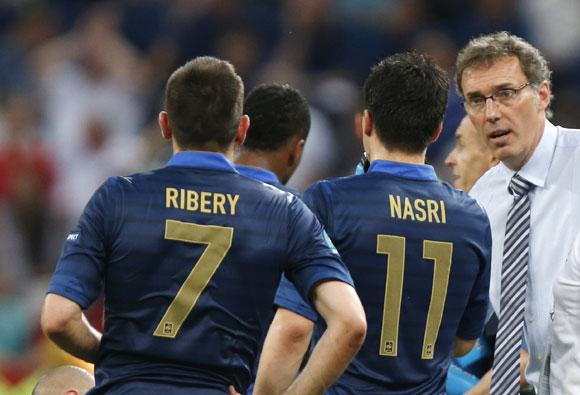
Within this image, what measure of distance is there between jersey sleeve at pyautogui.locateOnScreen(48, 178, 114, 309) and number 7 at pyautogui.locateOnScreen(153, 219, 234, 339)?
0.21 metres

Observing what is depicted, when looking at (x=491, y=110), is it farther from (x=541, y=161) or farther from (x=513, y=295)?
(x=513, y=295)

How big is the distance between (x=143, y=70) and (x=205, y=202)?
7.72 meters

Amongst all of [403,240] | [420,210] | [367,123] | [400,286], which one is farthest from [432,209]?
[367,123]

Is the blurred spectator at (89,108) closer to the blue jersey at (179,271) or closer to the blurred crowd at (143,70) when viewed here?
the blurred crowd at (143,70)

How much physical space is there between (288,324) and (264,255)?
68 cm

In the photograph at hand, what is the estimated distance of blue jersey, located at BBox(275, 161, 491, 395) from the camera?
469cm

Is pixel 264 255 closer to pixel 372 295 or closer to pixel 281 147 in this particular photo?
pixel 372 295

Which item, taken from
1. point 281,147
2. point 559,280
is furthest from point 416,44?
point 559,280

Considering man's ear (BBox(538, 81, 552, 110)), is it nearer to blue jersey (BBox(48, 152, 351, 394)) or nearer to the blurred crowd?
blue jersey (BBox(48, 152, 351, 394))

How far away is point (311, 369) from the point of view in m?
4.26

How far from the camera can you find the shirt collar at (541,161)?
217 inches

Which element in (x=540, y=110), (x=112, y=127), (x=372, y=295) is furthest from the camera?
(x=112, y=127)

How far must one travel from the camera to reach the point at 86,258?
4188 mm

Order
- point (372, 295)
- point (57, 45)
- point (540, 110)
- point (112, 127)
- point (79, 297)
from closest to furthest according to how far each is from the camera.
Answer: point (79, 297) → point (372, 295) → point (540, 110) → point (112, 127) → point (57, 45)
